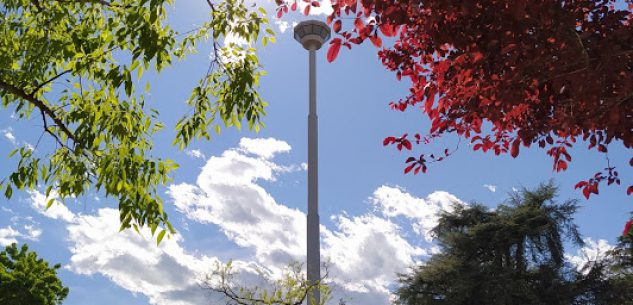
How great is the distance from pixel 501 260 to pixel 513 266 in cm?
74

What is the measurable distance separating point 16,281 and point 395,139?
19759 millimetres

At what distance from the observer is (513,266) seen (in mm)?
28031

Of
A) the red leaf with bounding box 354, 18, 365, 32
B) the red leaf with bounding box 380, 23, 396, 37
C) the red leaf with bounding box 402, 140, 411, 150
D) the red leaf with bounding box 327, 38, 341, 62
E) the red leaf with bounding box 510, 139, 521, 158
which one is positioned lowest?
the red leaf with bounding box 510, 139, 521, 158


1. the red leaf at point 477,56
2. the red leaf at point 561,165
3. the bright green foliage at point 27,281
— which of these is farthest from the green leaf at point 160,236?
the bright green foliage at point 27,281

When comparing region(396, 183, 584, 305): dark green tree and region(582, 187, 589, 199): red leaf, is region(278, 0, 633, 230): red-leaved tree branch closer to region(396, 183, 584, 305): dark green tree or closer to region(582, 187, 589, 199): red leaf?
region(582, 187, 589, 199): red leaf

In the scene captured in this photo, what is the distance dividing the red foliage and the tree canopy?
21.5 m

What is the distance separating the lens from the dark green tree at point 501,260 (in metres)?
25.8

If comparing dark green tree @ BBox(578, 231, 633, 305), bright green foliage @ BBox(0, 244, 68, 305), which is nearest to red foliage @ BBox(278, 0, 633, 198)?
bright green foliage @ BBox(0, 244, 68, 305)

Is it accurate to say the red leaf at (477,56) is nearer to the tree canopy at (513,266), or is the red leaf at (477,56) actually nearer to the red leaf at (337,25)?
the red leaf at (337,25)

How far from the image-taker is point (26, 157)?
23.7 ft

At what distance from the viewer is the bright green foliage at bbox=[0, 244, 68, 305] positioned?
2091cm

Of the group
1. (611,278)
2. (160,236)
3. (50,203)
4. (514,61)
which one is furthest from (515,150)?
(611,278)

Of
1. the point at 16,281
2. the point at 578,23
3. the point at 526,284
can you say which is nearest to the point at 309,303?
the point at 578,23

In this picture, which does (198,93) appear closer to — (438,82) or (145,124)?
(145,124)
